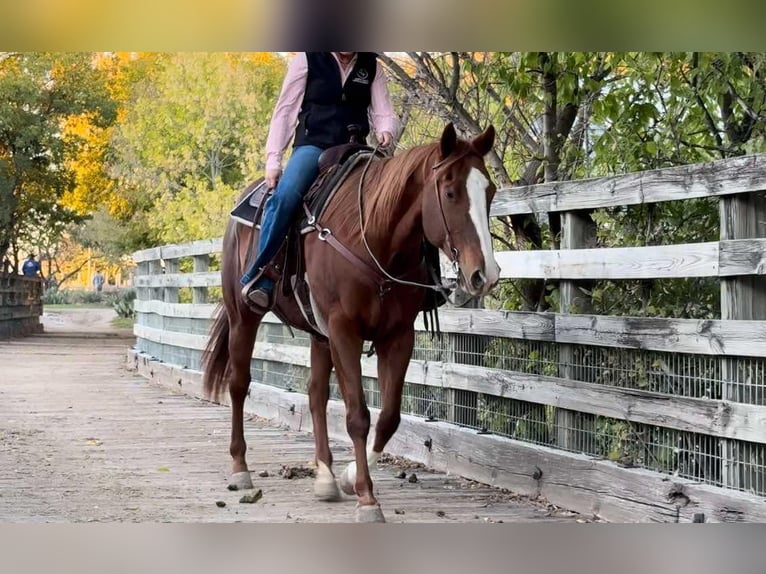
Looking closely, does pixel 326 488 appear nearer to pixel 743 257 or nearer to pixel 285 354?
pixel 743 257

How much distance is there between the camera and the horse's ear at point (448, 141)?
3.06 m

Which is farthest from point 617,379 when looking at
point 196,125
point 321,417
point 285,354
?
point 196,125

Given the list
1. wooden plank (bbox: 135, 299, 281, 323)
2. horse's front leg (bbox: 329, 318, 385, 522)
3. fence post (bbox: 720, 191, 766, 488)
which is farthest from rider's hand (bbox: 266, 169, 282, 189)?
wooden plank (bbox: 135, 299, 281, 323)

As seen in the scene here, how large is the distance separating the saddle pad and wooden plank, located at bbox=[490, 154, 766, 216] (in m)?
0.92

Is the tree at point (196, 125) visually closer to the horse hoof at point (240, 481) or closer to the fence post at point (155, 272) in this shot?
the fence post at point (155, 272)

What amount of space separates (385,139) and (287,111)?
1.24ft

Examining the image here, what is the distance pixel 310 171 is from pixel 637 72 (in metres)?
1.35

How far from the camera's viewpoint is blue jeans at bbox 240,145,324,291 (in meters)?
3.64

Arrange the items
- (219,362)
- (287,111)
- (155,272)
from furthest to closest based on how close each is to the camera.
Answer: (155,272) < (219,362) < (287,111)

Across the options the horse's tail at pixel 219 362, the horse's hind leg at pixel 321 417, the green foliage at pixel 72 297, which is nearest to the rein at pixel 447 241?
the horse's hind leg at pixel 321 417

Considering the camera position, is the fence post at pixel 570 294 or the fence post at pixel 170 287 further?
the fence post at pixel 170 287

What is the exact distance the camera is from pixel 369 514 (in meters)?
3.30

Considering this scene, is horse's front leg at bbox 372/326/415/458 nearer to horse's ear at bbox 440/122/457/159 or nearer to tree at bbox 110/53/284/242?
horse's ear at bbox 440/122/457/159

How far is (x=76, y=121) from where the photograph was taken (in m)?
5.66
